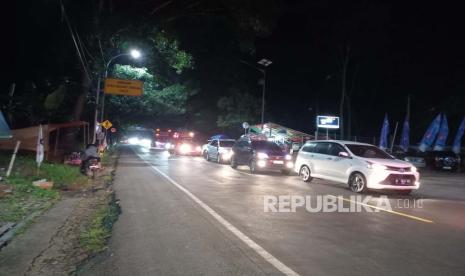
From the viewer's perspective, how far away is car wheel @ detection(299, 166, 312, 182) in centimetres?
1873

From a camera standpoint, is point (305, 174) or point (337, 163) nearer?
point (337, 163)

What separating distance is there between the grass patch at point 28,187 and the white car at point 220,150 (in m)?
12.5

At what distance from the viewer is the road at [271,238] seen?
21.7 feet

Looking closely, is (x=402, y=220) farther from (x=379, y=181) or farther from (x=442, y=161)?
(x=442, y=161)

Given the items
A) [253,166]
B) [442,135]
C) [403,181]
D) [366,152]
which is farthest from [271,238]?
[442,135]

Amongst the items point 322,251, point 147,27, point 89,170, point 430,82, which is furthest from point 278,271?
point 430,82

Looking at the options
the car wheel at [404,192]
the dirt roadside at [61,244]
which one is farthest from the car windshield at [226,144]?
the dirt roadside at [61,244]

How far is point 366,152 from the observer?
16.9m

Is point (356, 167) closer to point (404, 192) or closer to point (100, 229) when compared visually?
point (404, 192)

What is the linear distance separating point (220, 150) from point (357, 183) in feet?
52.0

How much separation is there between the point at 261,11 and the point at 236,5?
1296mm

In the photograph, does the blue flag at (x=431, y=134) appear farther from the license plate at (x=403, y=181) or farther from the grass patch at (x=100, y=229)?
the grass patch at (x=100, y=229)

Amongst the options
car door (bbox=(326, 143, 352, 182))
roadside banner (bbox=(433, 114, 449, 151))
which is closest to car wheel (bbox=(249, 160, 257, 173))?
car door (bbox=(326, 143, 352, 182))

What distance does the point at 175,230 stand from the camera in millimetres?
8914
